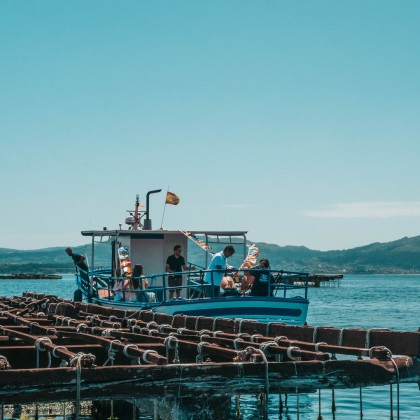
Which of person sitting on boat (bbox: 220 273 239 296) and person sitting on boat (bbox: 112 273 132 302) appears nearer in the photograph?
person sitting on boat (bbox: 220 273 239 296)

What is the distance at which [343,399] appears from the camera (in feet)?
63.3

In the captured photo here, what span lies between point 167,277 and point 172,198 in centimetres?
433

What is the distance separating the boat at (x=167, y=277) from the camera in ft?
66.0

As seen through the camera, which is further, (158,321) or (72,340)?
(158,321)

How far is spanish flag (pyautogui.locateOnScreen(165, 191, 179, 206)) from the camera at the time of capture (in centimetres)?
2714

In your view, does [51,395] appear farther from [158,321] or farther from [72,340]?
[158,321]

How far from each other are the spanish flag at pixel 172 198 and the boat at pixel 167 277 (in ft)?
2.30

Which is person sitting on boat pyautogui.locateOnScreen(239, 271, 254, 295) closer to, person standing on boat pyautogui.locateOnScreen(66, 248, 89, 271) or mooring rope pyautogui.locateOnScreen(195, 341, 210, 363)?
person standing on boat pyautogui.locateOnScreen(66, 248, 89, 271)

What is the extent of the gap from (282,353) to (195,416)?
5.00 feet

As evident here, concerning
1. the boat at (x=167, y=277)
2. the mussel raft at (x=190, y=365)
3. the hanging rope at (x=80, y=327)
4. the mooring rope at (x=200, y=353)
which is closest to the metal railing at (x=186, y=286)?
the boat at (x=167, y=277)

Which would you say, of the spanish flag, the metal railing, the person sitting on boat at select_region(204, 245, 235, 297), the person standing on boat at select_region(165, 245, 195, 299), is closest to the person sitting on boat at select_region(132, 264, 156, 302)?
the metal railing

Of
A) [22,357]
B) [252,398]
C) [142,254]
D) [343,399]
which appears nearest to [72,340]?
[22,357]

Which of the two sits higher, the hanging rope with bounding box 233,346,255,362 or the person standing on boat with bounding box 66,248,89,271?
the person standing on boat with bounding box 66,248,89,271

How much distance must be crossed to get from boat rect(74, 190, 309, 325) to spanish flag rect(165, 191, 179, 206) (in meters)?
0.70
